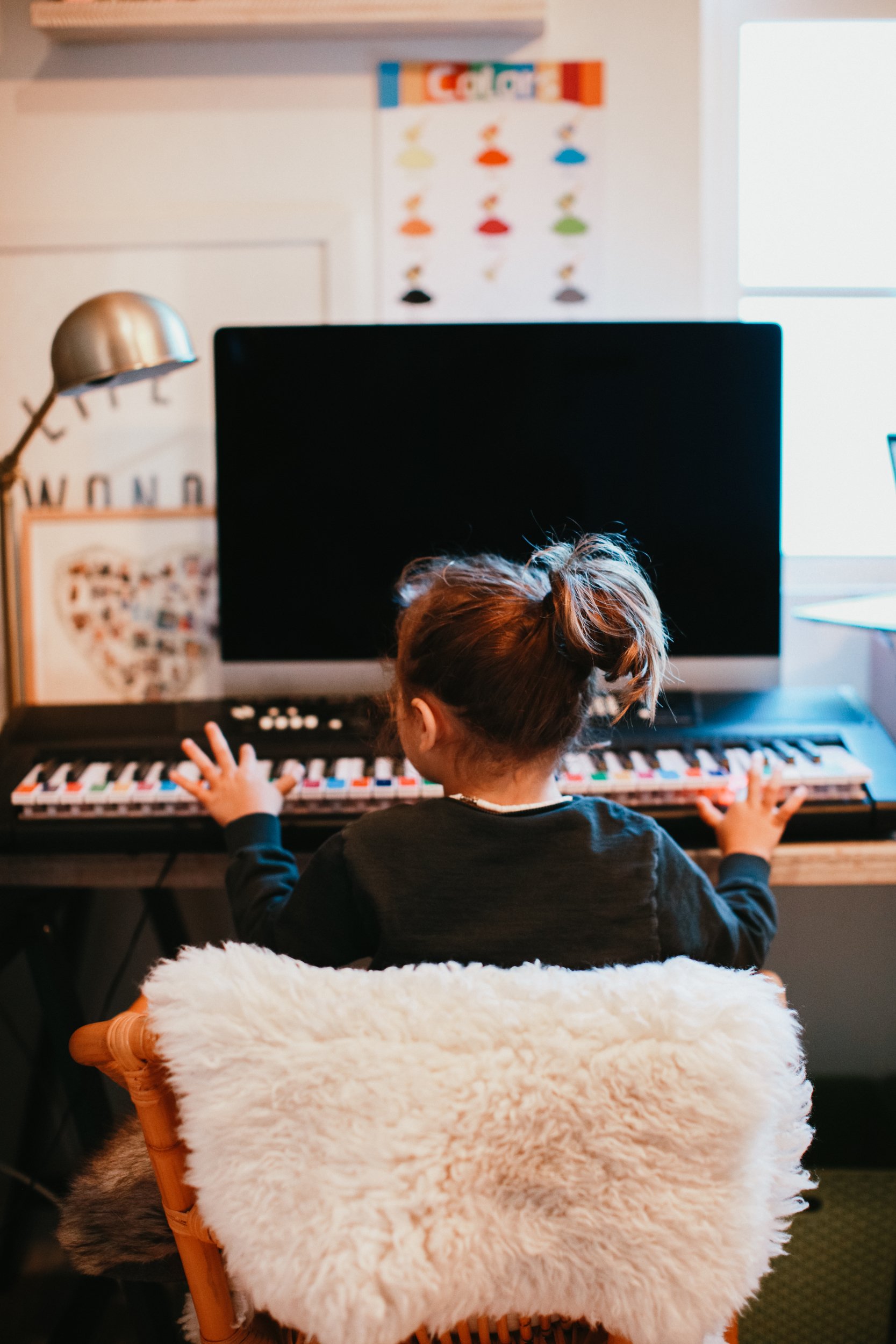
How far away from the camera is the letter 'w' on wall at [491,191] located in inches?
59.7

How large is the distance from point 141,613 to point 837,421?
130cm

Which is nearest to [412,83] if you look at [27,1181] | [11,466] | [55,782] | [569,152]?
[569,152]

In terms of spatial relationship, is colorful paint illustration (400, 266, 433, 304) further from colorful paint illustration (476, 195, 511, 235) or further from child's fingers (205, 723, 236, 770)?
child's fingers (205, 723, 236, 770)

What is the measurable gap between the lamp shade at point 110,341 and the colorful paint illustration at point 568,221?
699mm

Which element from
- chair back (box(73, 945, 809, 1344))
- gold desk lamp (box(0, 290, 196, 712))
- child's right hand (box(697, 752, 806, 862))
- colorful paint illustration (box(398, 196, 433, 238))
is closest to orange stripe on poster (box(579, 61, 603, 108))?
colorful paint illustration (box(398, 196, 433, 238))

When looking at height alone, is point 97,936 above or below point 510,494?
below

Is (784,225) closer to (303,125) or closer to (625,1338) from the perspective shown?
(303,125)

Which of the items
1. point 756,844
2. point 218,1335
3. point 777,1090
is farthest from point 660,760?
point 218,1335

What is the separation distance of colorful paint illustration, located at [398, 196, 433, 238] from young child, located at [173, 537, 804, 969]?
0.88 metres

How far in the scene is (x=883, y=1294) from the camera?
1287 mm

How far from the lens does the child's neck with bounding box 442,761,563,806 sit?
0.82m

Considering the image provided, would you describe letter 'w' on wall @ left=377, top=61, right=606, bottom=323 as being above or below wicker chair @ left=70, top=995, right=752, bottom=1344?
above

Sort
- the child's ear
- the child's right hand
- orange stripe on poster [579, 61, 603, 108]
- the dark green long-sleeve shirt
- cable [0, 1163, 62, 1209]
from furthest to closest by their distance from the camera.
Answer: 1. orange stripe on poster [579, 61, 603, 108]
2. cable [0, 1163, 62, 1209]
3. the child's right hand
4. the child's ear
5. the dark green long-sleeve shirt

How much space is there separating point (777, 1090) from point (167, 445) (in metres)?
1.39
